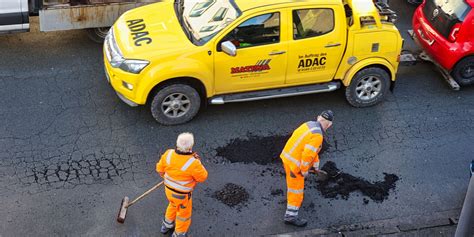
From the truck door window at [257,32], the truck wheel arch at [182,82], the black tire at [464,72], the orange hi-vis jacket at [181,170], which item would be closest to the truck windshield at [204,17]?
the truck door window at [257,32]

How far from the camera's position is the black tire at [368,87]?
9.76m

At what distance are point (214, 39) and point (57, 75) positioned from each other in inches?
118

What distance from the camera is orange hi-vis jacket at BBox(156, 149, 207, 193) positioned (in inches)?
270

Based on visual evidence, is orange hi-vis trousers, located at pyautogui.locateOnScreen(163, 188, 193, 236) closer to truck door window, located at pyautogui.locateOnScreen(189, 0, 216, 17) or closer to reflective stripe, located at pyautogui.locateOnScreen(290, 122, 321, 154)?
reflective stripe, located at pyautogui.locateOnScreen(290, 122, 321, 154)

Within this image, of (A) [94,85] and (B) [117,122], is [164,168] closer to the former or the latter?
(B) [117,122]

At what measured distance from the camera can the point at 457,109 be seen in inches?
401

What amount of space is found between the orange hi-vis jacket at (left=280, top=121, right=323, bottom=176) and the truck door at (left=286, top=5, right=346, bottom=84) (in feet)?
6.88

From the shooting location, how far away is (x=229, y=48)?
8.73 metres

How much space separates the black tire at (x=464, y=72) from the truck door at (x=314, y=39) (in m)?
2.32

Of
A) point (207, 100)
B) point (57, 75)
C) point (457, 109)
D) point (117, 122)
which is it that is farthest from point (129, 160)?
point (457, 109)

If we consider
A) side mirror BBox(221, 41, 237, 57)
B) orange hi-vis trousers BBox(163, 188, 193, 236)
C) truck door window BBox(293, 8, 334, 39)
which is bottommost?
orange hi-vis trousers BBox(163, 188, 193, 236)

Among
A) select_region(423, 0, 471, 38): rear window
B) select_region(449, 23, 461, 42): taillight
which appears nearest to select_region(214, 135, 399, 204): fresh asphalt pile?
select_region(449, 23, 461, 42): taillight

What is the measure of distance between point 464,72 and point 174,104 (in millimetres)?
4926

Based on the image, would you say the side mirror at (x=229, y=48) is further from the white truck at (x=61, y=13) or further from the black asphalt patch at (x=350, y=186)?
the white truck at (x=61, y=13)
